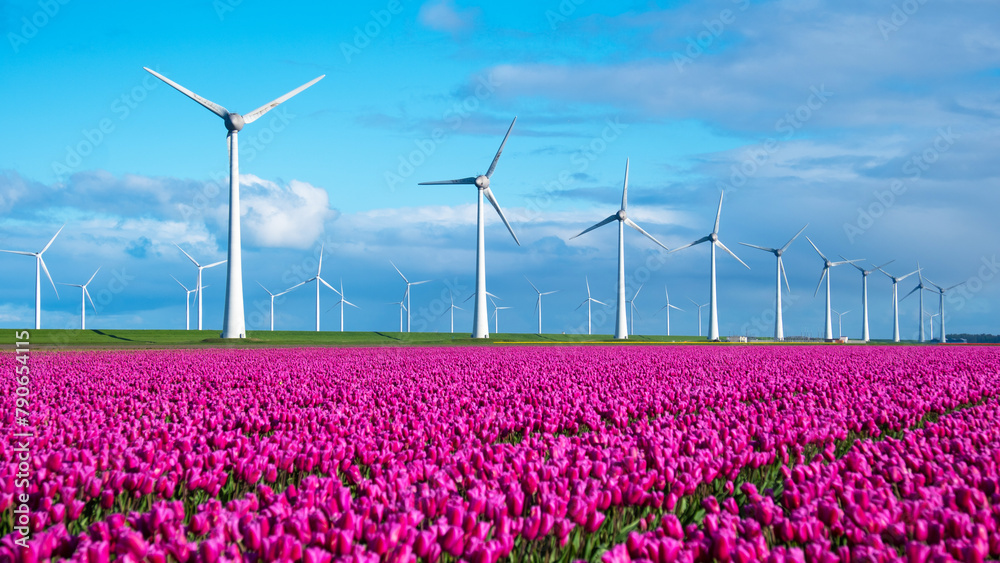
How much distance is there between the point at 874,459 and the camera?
24.5 ft

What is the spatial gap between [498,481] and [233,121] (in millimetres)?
57262

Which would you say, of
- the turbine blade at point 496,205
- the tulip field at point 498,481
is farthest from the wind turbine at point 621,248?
the tulip field at point 498,481

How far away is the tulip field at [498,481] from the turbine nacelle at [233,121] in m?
46.9

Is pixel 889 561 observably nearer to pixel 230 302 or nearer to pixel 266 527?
pixel 266 527

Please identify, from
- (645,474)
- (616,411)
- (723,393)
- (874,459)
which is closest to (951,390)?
(723,393)

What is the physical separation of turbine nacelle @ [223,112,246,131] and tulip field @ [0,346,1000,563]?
46.9 m

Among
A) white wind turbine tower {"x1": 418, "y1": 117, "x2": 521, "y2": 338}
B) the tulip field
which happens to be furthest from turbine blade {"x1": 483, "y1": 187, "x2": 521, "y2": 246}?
the tulip field

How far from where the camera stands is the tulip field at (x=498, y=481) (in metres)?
4.39

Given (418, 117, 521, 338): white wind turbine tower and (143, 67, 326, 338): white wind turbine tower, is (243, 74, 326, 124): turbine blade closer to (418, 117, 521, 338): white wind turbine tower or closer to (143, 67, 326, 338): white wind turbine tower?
(143, 67, 326, 338): white wind turbine tower

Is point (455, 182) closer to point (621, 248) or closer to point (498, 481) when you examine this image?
point (621, 248)

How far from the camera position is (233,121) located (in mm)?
57812

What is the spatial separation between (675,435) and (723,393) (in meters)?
6.71

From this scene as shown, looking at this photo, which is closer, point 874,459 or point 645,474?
point 645,474

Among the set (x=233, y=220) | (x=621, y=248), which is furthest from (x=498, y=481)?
(x=621, y=248)
